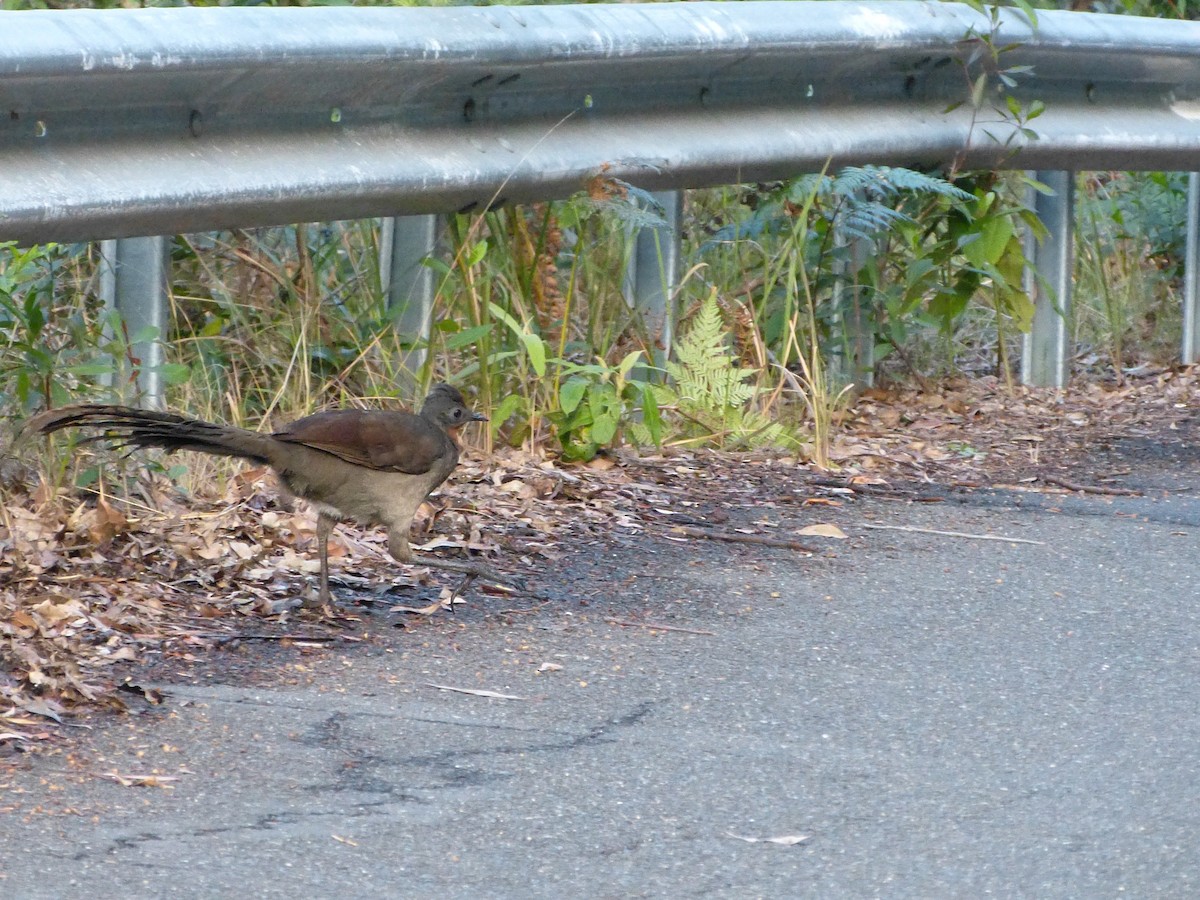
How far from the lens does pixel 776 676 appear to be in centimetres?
360

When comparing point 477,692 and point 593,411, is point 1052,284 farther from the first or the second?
point 477,692

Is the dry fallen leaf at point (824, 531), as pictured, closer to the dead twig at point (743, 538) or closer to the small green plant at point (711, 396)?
the dead twig at point (743, 538)

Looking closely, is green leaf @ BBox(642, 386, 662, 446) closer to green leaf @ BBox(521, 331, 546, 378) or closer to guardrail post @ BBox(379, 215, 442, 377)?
green leaf @ BBox(521, 331, 546, 378)

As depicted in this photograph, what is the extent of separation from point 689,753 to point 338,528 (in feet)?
7.15

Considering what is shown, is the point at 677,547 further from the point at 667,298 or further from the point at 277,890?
the point at 277,890

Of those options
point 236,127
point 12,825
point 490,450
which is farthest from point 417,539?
point 12,825

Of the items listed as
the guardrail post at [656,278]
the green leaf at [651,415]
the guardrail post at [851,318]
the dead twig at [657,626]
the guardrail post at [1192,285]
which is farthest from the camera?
the guardrail post at [1192,285]

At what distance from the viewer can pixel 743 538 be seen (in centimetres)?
475

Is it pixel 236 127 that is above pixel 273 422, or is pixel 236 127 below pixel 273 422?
above

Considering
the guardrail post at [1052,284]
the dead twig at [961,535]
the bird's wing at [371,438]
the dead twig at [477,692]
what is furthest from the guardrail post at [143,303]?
the guardrail post at [1052,284]

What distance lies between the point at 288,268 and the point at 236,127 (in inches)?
48.8

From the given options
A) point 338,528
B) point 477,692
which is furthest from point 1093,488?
point 477,692

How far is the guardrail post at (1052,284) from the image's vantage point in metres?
7.36

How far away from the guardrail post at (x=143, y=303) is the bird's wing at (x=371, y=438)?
653 mm
